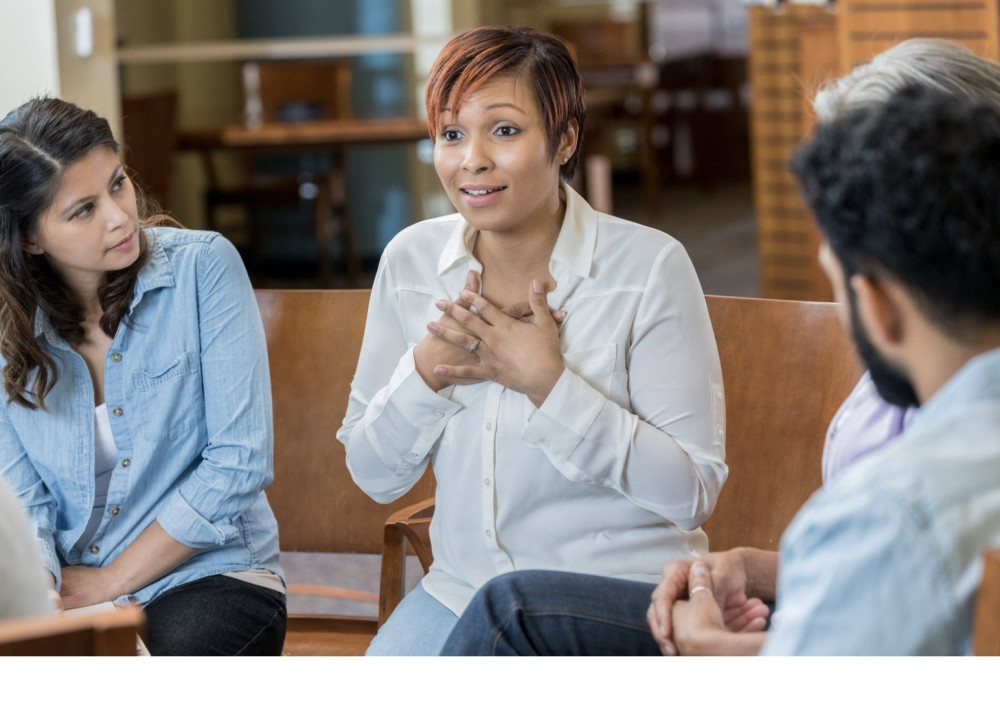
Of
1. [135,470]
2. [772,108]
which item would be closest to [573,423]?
[135,470]

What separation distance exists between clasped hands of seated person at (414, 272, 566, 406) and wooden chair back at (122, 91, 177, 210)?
158 inches

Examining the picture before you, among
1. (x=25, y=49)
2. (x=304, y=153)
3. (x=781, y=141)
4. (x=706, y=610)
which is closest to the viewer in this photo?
(x=706, y=610)

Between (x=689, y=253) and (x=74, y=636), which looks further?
(x=689, y=253)

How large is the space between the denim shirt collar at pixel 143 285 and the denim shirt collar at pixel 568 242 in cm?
43

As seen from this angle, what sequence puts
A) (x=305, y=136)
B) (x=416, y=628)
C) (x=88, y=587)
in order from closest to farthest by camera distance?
1. (x=416, y=628)
2. (x=88, y=587)
3. (x=305, y=136)

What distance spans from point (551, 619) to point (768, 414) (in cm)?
74

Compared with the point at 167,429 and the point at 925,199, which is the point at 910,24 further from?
the point at 925,199

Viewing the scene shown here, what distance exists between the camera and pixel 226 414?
1.83 m

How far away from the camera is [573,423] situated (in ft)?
5.14

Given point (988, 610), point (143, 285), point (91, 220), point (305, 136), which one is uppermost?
point (305, 136)

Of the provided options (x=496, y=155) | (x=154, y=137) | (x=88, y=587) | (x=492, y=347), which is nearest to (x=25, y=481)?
(x=88, y=587)

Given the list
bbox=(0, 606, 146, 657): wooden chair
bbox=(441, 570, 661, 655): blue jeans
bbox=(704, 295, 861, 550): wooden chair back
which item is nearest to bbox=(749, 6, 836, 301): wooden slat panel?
bbox=(704, 295, 861, 550): wooden chair back

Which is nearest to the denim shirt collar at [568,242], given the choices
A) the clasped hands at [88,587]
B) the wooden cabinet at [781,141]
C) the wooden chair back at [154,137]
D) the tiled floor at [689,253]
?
the clasped hands at [88,587]

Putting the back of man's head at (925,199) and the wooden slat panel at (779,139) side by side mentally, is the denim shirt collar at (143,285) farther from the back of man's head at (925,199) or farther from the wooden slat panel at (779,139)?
the wooden slat panel at (779,139)
